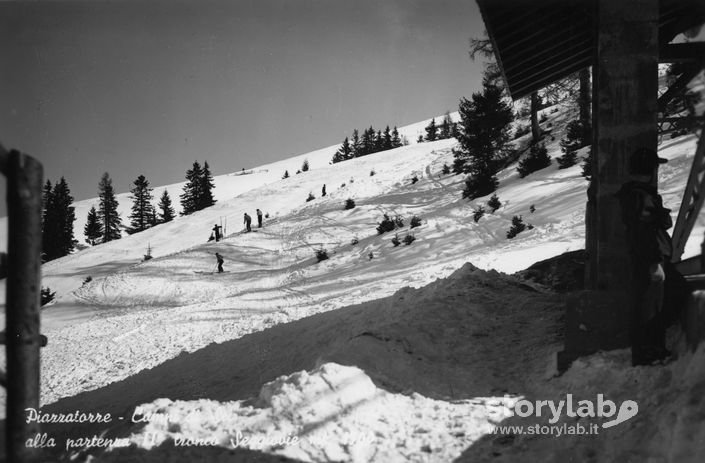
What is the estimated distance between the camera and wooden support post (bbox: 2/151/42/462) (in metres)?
1.82

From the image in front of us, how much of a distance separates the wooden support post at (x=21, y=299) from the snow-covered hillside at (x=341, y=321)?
178cm

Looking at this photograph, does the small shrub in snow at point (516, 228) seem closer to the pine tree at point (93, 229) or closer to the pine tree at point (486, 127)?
the pine tree at point (486, 127)

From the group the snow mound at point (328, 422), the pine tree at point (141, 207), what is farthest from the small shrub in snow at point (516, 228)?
the pine tree at point (141, 207)

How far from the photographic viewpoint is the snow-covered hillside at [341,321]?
3910 millimetres

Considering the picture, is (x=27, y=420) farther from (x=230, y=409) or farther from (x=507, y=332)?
(x=507, y=332)

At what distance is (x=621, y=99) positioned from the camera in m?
4.41

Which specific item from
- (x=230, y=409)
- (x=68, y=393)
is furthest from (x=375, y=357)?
(x=68, y=393)

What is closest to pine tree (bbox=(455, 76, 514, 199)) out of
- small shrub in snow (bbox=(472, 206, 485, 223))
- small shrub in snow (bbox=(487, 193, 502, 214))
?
small shrub in snow (bbox=(487, 193, 502, 214))

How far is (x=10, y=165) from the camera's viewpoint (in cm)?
183

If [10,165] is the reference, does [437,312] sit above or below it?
below

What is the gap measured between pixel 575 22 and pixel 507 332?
4.18 m

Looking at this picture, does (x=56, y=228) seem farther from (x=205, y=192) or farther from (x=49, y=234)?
(x=205, y=192)

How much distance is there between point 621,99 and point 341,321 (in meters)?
5.25

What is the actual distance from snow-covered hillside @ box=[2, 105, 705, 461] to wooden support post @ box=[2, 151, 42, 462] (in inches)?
70.0
